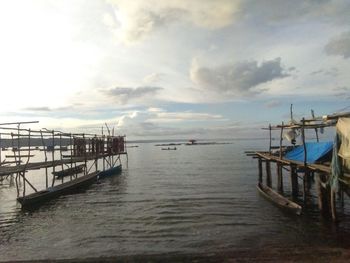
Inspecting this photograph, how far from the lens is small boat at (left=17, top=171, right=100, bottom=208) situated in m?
25.5

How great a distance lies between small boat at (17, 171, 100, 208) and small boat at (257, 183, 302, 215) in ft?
53.2

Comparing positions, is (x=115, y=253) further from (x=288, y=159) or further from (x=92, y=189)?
(x=92, y=189)

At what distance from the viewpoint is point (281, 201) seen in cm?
2330

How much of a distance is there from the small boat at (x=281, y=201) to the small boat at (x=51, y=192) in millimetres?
16228

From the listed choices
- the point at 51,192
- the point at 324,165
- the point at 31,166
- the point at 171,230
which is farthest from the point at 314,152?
the point at 31,166

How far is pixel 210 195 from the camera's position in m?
29.7

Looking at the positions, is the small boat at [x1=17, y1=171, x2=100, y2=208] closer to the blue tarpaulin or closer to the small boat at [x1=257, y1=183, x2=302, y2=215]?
the small boat at [x1=257, y1=183, x2=302, y2=215]

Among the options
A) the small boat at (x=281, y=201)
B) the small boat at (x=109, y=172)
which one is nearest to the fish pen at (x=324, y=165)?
the small boat at (x=281, y=201)

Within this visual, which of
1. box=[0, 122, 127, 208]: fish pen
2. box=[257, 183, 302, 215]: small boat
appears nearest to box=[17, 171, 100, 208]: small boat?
box=[0, 122, 127, 208]: fish pen

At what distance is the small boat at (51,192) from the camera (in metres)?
25.5

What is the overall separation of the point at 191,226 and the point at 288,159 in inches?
377

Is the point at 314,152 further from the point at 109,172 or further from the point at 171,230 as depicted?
the point at 109,172

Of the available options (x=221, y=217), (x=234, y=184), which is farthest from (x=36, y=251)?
(x=234, y=184)

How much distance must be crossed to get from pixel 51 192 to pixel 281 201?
56.4 feet
